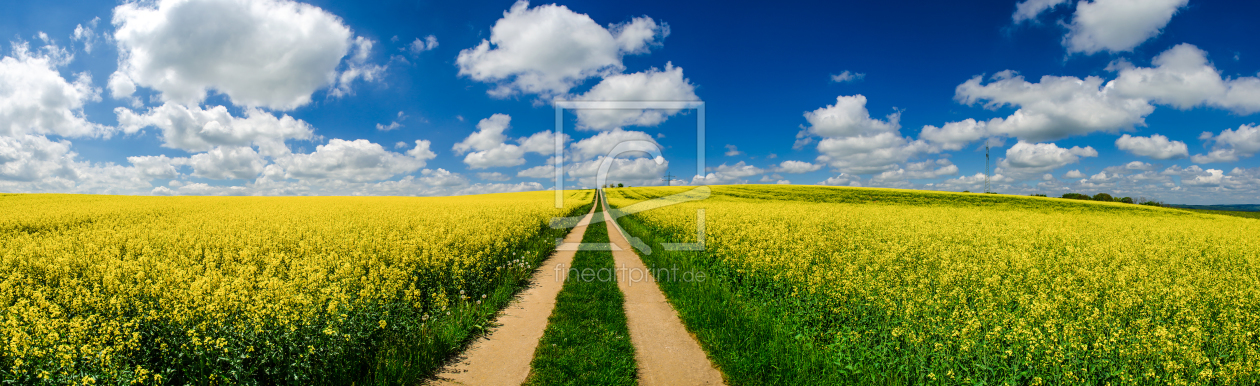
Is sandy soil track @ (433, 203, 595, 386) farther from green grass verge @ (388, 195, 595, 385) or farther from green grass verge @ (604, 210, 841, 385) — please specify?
green grass verge @ (604, 210, 841, 385)

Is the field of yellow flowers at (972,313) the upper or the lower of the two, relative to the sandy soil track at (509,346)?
upper

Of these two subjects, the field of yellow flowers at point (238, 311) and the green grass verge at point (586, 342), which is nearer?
the field of yellow flowers at point (238, 311)

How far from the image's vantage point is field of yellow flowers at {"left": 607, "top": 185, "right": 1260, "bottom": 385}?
434 centimetres

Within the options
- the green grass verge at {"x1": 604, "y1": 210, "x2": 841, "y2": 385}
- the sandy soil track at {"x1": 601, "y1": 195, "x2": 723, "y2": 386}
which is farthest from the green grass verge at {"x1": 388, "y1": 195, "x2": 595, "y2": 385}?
the green grass verge at {"x1": 604, "y1": 210, "x2": 841, "y2": 385}

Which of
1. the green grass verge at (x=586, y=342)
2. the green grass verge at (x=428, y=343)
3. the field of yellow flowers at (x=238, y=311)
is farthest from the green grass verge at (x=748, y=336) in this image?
the field of yellow flowers at (x=238, y=311)

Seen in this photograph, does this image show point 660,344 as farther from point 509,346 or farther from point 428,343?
point 428,343

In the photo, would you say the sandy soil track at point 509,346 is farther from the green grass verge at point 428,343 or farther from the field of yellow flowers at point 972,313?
the field of yellow flowers at point 972,313

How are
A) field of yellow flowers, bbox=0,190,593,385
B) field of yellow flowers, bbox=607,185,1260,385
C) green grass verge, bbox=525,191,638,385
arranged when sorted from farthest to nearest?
green grass verge, bbox=525,191,638,385, field of yellow flowers, bbox=607,185,1260,385, field of yellow flowers, bbox=0,190,593,385

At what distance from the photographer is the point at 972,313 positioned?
5234 millimetres

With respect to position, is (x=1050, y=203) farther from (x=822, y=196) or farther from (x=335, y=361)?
(x=335, y=361)

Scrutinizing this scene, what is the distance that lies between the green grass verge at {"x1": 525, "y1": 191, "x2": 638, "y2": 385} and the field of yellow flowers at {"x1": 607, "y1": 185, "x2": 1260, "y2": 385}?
3.99 feet

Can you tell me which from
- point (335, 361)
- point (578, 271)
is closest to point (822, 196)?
point (578, 271)

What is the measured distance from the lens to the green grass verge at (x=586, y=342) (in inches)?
210

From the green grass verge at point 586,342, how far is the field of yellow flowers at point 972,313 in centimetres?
122
